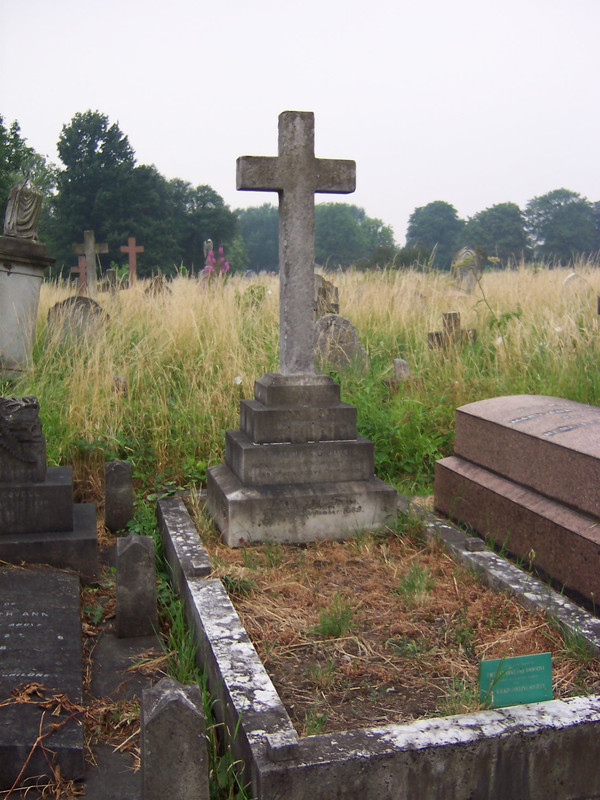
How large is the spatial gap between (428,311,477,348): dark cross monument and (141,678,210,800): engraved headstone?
6.26 m

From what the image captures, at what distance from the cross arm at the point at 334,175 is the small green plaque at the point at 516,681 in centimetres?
294

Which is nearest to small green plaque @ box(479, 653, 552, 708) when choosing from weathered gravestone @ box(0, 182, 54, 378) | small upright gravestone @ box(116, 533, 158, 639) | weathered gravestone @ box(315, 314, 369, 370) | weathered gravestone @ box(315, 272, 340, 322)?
small upright gravestone @ box(116, 533, 158, 639)

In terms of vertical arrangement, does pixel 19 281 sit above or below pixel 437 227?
below

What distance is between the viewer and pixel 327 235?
180 feet

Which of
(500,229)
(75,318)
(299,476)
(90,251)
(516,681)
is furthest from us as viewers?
(500,229)

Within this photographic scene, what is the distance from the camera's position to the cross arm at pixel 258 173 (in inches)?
171

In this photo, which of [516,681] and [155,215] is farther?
[155,215]

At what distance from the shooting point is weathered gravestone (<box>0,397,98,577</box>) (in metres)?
3.89

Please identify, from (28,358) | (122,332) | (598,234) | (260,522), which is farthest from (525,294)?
(598,234)

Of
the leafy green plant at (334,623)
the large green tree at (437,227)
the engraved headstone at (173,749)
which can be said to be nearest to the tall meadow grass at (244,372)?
the leafy green plant at (334,623)

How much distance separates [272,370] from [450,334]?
217cm

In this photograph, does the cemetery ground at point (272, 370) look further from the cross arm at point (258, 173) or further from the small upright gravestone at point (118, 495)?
the cross arm at point (258, 173)

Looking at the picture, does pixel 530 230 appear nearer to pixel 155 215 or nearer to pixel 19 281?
pixel 155 215

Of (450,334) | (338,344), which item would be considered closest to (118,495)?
(338,344)
